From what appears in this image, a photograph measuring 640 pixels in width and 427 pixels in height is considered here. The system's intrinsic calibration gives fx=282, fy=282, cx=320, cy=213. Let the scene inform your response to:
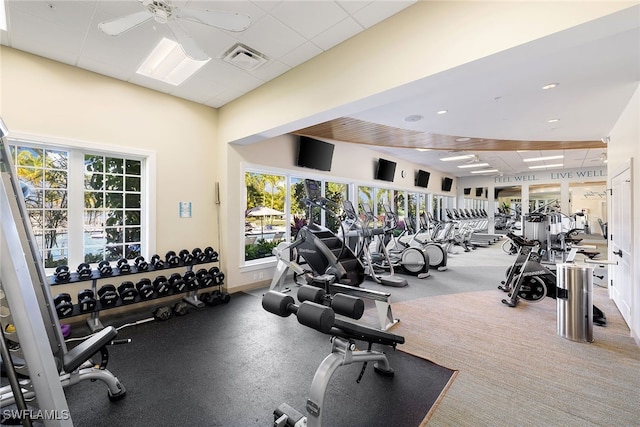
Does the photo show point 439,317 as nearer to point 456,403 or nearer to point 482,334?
point 482,334

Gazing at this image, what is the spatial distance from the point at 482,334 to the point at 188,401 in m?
3.04

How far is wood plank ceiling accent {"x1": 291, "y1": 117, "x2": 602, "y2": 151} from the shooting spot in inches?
215

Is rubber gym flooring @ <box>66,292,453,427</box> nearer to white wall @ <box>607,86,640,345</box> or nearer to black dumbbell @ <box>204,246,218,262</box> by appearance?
black dumbbell @ <box>204,246,218,262</box>

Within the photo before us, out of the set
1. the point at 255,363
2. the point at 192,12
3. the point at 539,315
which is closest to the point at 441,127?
the point at 539,315

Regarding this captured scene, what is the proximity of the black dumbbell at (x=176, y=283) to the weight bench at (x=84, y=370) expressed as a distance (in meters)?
1.72

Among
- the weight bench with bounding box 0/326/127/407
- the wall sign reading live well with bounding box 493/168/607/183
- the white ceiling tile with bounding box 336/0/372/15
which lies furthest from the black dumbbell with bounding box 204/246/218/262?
the wall sign reading live well with bounding box 493/168/607/183

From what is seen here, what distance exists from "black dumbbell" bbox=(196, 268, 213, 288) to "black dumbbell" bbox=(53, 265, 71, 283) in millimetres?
1468

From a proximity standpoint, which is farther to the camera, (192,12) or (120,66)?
(120,66)

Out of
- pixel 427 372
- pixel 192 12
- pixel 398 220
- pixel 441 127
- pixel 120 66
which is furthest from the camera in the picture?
pixel 398 220

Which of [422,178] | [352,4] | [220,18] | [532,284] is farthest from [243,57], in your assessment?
[422,178]

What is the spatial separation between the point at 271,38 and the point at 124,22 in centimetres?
136

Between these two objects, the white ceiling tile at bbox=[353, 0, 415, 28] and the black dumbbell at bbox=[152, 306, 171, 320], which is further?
the black dumbbell at bbox=[152, 306, 171, 320]

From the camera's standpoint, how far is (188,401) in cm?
213

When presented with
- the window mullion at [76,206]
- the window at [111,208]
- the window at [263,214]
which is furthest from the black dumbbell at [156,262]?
the window at [263,214]
